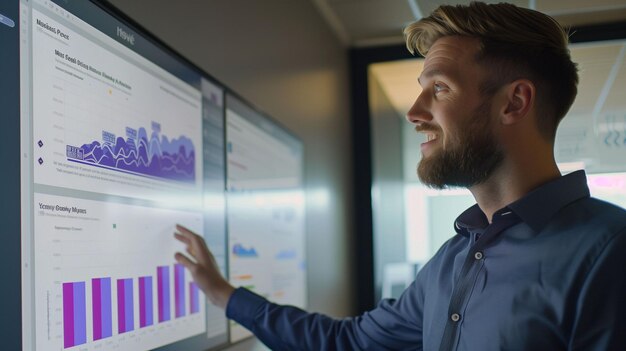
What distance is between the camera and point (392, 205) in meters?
3.80

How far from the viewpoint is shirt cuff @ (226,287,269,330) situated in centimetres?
159

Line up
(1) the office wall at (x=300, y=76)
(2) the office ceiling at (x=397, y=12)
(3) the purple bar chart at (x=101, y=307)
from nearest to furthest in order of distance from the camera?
1. (3) the purple bar chart at (x=101, y=307)
2. (1) the office wall at (x=300, y=76)
3. (2) the office ceiling at (x=397, y=12)

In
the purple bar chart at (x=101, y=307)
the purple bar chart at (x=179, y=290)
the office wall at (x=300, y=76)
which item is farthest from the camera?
the office wall at (x=300, y=76)

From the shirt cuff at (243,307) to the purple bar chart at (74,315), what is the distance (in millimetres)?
455

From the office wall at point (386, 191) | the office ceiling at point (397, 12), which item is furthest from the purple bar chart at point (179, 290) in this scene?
the office wall at point (386, 191)

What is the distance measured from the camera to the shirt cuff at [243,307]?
5.21 ft

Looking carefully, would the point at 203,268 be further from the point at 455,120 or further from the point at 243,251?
the point at 455,120

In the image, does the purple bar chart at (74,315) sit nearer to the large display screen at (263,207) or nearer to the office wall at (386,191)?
the large display screen at (263,207)

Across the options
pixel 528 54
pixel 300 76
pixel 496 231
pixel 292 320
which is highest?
pixel 300 76

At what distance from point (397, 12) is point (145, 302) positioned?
2289 mm

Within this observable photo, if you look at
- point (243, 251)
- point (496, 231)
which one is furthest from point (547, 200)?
point (243, 251)

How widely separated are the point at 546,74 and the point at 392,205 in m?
2.41

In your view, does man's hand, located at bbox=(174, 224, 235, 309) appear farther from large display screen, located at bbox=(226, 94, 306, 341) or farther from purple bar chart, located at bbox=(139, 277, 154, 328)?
large display screen, located at bbox=(226, 94, 306, 341)

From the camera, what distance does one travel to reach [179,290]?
157cm
